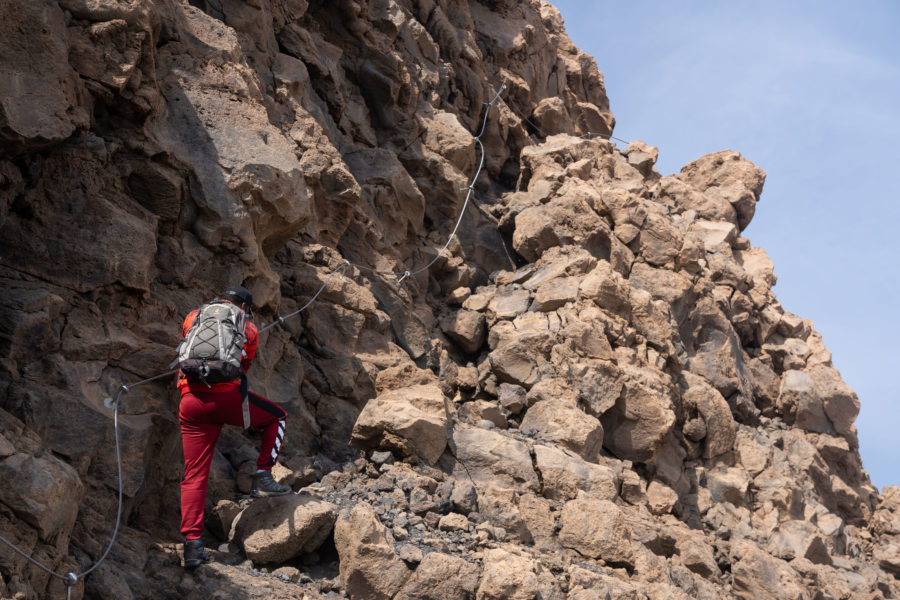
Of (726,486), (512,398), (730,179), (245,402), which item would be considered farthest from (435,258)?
(730,179)

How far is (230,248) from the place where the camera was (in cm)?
999

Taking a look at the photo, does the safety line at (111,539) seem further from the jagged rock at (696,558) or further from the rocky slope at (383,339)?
the jagged rock at (696,558)

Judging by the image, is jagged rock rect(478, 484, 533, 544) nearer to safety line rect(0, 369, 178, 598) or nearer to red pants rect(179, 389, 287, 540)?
red pants rect(179, 389, 287, 540)

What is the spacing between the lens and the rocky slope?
7.77 meters

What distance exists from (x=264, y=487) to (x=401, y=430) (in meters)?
2.26

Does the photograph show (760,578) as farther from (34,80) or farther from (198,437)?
(34,80)

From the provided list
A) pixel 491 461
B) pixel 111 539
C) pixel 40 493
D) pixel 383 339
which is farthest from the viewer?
pixel 383 339

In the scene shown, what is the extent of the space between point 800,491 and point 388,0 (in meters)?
13.9

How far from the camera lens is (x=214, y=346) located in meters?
7.52

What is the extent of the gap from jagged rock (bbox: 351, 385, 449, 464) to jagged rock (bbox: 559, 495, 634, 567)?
196 cm

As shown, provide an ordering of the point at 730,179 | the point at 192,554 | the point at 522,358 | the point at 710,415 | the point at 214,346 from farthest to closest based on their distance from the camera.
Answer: the point at 730,179 → the point at 710,415 → the point at 522,358 → the point at 214,346 → the point at 192,554

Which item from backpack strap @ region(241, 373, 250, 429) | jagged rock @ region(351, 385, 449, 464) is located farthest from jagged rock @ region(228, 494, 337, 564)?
jagged rock @ region(351, 385, 449, 464)

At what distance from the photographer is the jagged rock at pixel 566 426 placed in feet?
40.2

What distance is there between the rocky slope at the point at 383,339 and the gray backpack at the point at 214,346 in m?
1.06
